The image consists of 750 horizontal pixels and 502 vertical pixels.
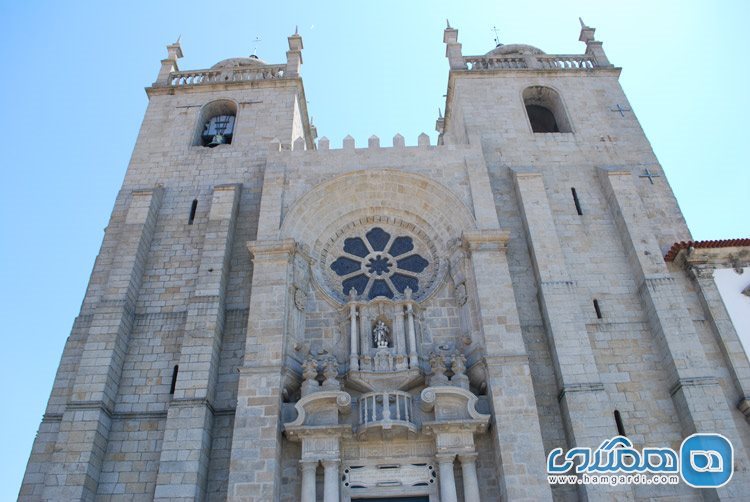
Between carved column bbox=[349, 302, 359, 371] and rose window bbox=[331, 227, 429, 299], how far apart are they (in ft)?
3.60

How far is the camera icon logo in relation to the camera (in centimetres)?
1114

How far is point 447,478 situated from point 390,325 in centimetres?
357

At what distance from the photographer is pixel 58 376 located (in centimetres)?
1298

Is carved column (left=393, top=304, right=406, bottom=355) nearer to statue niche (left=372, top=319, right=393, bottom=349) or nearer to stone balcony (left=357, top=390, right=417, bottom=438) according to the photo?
statue niche (left=372, top=319, right=393, bottom=349)

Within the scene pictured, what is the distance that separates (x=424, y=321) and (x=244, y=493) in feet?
17.4

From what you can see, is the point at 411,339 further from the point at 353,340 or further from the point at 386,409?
the point at 386,409

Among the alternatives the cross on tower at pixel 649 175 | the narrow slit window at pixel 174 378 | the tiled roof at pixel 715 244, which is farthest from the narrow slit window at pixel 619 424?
the narrow slit window at pixel 174 378

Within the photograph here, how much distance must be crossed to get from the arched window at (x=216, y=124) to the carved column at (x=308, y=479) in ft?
36.7

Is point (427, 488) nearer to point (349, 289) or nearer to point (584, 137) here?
point (349, 289)

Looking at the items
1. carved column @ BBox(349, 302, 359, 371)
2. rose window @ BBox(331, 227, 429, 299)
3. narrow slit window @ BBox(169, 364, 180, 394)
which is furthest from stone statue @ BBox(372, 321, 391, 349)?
narrow slit window @ BBox(169, 364, 180, 394)

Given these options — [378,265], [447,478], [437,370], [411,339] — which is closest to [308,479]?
[447,478]

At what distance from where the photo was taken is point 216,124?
20172 millimetres

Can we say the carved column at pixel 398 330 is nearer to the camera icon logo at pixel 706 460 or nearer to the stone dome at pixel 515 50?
the camera icon logo at pixel 706 460

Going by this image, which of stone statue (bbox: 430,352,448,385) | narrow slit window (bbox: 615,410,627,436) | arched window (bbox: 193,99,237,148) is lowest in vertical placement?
narrow slit window (bbox: 615,410,627,436)
